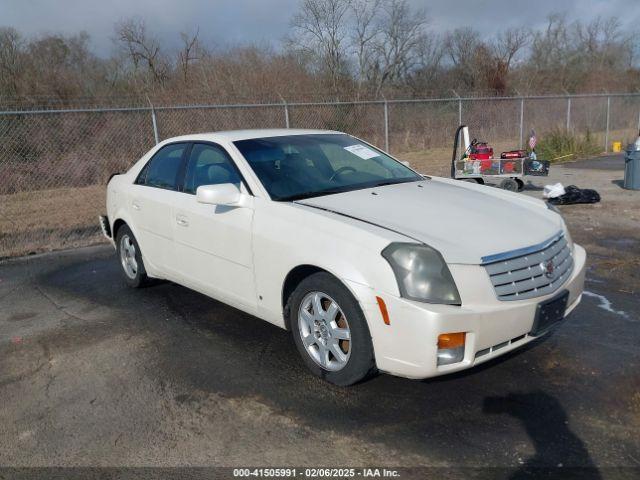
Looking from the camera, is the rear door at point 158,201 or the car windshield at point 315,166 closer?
the car windshield at point 315,166

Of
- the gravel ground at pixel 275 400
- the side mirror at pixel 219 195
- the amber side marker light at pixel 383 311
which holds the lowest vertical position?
the gravel ground at pixel 275 400

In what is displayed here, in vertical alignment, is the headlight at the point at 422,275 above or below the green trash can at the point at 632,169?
above

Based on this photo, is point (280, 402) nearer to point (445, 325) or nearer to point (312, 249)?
point (312, 249)

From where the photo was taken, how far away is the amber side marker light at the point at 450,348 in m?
2.91

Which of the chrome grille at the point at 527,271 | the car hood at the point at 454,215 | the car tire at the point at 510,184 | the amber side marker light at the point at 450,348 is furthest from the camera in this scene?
the car tire at the point at 510,184

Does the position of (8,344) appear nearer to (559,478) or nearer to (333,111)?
(559,478)

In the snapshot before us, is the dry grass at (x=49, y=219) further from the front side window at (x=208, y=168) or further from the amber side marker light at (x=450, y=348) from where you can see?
the amber side marker light at (x=450, y=348)

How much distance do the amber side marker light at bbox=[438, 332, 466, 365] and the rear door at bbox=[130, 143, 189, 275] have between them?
8.74 ft

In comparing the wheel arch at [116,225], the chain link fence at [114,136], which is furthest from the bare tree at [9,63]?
the wheel arch at [116,225]

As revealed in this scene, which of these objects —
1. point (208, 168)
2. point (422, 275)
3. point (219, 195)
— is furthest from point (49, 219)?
point (422, 275)

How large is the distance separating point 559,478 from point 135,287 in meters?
4.36

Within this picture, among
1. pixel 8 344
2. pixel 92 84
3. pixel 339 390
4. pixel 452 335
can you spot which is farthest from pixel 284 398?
pixel 92 84

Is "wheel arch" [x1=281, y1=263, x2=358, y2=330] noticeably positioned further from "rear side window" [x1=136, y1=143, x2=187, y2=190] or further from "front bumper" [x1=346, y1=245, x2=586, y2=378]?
"rear side window" [x1=136, y1=143, x2=187, y2=190]

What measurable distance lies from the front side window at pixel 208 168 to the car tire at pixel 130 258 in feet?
3.72
